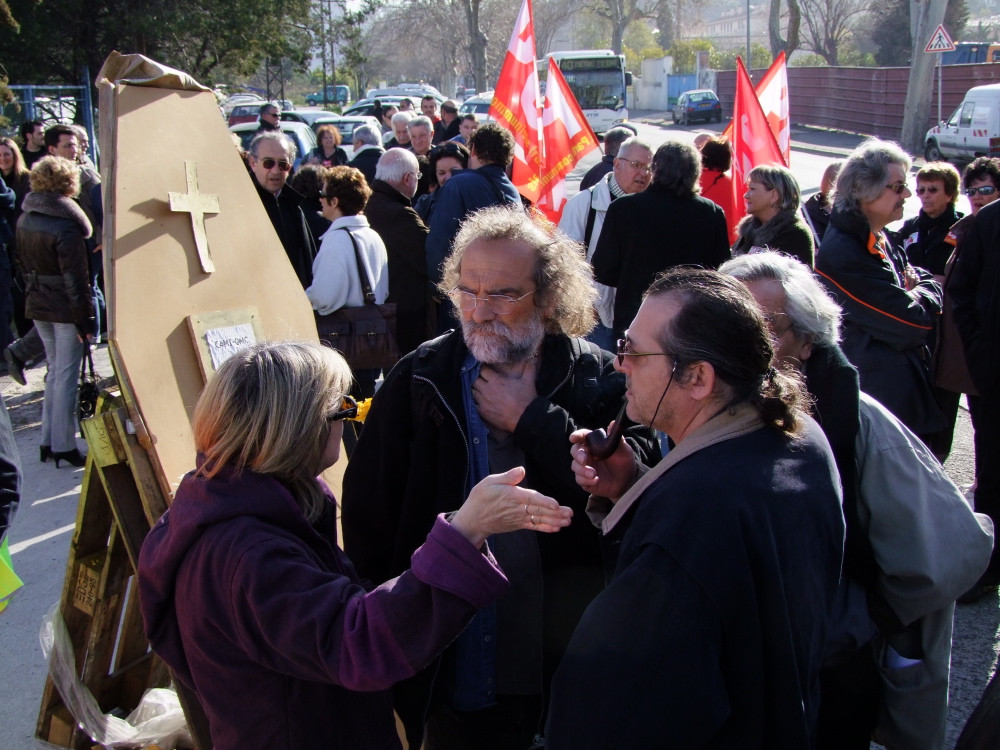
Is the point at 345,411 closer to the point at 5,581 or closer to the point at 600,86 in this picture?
the point at 5,581

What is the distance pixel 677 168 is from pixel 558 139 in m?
2.50

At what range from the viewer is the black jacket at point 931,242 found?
18.5 feet

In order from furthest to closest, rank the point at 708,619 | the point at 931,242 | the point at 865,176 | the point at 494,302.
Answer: the point at 931,242 → the point at 865,176 → the point at 494,302 → the point at 708,619

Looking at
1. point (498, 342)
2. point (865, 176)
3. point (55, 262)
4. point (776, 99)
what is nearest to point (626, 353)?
point (498, 342)

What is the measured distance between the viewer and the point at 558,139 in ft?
23.4

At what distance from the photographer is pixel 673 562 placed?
1.38m

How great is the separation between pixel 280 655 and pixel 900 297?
292 centimetres

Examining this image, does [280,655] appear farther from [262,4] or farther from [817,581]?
[262,4]

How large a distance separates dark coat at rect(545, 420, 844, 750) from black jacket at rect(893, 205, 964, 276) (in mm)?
4747

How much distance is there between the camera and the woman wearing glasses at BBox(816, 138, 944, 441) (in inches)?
137

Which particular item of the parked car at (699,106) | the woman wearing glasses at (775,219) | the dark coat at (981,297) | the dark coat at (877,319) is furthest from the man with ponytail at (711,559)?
the parked car at (699,106)

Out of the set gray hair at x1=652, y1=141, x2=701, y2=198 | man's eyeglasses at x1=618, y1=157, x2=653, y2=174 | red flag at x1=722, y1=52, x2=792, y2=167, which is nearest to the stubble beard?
gray hair at x1=652, y1=141, x2=701, y2=198

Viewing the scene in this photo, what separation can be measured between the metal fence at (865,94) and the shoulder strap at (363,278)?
2383cm

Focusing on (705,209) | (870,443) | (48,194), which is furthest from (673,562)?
(48,194)
